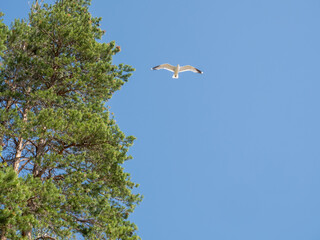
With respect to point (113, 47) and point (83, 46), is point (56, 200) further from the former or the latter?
point (113, 47)

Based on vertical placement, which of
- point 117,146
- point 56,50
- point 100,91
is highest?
point 56,50

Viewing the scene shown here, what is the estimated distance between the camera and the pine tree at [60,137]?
909 centimetres

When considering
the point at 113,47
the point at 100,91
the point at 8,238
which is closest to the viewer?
the point at 8,238

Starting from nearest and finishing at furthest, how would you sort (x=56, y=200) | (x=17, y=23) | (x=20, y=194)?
(x=20, y=194) → (x=56, y=200) → (x=17, y=23)

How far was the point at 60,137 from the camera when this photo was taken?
10.5 m

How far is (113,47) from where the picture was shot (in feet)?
48.6

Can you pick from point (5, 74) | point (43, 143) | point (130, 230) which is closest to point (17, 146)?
point (43, 143)

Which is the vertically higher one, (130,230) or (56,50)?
(56,50)

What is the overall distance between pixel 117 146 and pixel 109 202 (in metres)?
1.90

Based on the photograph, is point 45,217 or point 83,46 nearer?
point 45,217

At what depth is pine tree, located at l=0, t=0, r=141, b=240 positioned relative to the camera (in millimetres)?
9086

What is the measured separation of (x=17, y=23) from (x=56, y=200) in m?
7.22

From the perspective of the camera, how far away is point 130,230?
955 cm

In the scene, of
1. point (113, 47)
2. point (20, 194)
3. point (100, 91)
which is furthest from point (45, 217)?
point (113, 47)
